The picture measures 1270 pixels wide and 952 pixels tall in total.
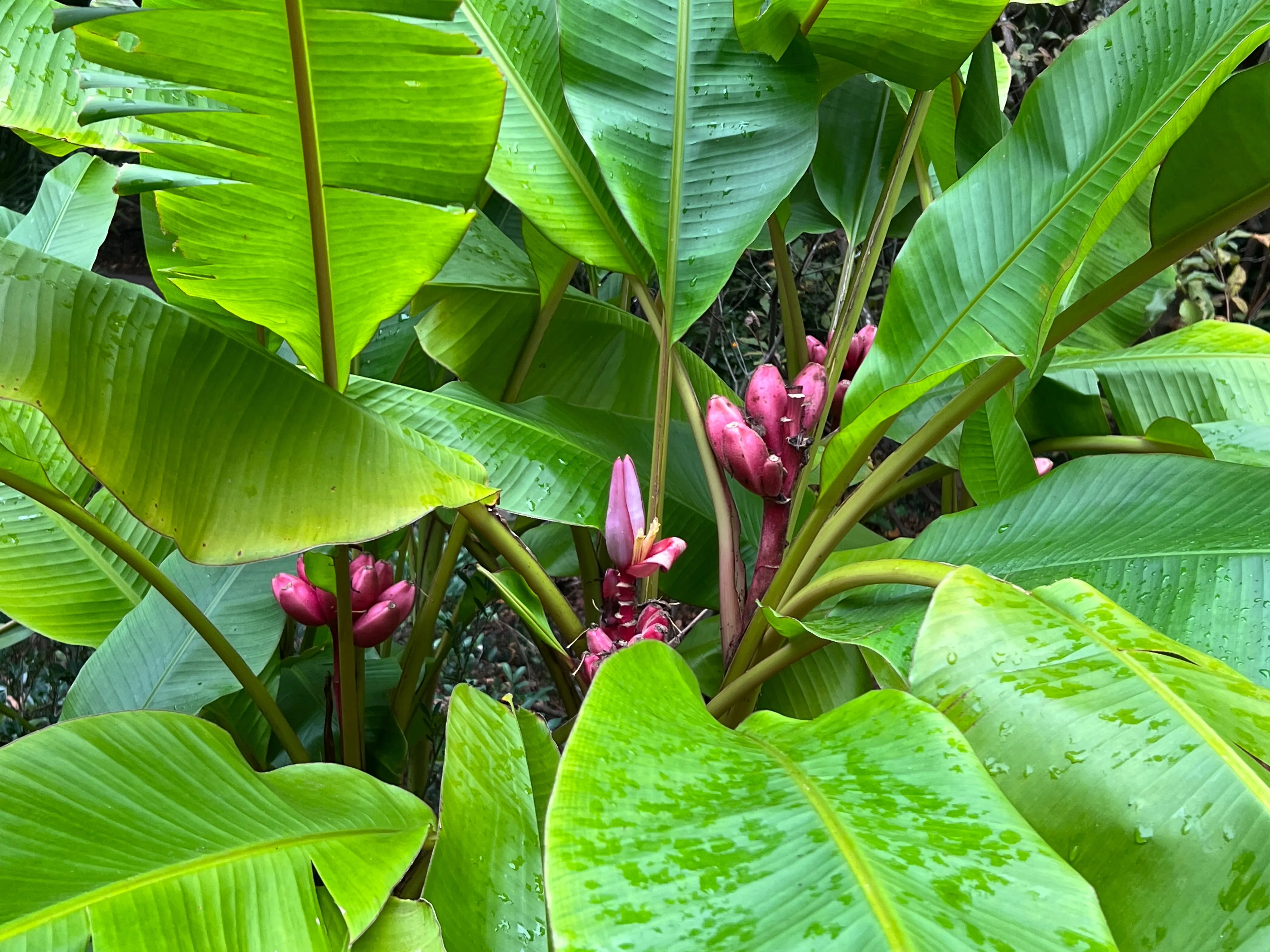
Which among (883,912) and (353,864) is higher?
(883,912)

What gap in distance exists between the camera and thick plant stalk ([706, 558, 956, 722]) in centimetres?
52

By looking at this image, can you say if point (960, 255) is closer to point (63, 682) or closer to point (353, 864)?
point (353, 864)

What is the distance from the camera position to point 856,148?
963 mm

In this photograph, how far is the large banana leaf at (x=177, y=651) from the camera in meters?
0.72

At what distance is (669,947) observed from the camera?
0.27 meters

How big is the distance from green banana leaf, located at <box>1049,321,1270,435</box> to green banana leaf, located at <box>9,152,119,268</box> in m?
1.06

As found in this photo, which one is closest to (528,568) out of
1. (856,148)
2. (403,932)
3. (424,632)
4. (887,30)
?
(424,632)

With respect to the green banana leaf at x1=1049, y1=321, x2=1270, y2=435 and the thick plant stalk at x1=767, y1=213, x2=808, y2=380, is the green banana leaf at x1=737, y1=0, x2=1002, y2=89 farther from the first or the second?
the green banana leaf at x1=1049, y1=321, x2=1270, y2=435

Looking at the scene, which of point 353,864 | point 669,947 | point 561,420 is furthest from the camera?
point 561,420

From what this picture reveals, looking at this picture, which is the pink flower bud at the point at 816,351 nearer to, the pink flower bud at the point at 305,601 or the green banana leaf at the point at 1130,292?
the green banana leaf at the point at 1130,292

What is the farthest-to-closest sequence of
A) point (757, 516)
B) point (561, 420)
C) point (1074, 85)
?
point (757, 516), point (561, 420), point (1074, 85)

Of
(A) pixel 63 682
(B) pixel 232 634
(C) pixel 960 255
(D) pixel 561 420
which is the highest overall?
(C) pixel 960 255

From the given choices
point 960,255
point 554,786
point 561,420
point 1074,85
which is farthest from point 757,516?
point 554,786

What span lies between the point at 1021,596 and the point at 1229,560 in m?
0.17
